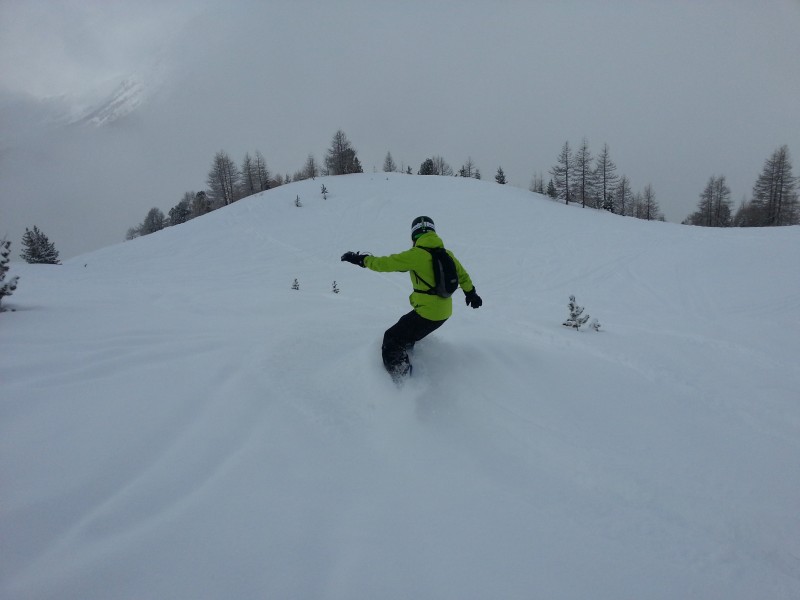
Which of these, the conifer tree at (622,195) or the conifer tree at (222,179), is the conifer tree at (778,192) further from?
the conifer tree at (222,179)

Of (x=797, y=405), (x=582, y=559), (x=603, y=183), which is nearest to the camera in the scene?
(x=582, y=559)

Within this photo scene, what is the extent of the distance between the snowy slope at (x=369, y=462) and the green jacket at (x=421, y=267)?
0.62 m

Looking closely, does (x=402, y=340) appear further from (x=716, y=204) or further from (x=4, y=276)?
(x=716, y=204)

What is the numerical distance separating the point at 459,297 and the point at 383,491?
37.8ft

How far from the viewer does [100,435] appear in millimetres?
2420

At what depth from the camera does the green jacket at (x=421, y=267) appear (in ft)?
11.9

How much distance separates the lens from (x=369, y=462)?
259 centimetres

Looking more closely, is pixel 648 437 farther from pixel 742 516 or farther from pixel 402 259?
pixel 402 259

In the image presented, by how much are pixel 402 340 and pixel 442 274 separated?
802 mm

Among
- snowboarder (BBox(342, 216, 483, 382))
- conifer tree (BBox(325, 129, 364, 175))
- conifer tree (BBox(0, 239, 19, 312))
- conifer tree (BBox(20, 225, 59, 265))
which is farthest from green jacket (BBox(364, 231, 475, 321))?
conifer tree (BBox(325, 129, 364, 175))

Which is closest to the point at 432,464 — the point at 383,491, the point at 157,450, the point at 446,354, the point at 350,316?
the point at 383,491

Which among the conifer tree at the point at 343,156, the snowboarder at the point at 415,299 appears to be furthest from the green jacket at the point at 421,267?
the conifer tree at the point at 343,156

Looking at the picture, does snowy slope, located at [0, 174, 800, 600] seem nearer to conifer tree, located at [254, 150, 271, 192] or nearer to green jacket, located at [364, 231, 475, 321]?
green jacket, located at [364, 231, 475, 321]

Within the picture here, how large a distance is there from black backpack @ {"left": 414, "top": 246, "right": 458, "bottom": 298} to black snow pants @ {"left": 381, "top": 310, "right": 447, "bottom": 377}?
0.36 m
